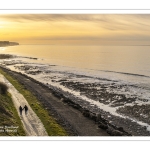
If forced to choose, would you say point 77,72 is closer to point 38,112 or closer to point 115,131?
point 38,112

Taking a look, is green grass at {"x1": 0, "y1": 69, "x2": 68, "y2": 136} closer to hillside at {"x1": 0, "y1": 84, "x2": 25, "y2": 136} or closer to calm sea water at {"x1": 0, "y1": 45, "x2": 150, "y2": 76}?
hillside at {"x1": 0, "y1": 84, "x2": 25, "y2": 136}

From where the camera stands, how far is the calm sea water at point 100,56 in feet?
107

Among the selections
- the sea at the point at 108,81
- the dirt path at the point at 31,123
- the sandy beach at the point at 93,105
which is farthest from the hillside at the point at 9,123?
the sea at the point at 108,81

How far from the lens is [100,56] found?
5628 cm

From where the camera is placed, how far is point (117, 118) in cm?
2384

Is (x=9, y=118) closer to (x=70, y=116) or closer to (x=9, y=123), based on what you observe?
(x=9, y=123)

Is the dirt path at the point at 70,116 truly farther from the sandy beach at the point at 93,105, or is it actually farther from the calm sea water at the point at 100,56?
the calm sea water at the point at 100,56

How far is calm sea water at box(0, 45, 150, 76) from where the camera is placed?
3264 cm

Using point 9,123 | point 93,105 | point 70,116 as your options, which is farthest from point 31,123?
point 93,105

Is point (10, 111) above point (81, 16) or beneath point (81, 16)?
beneath

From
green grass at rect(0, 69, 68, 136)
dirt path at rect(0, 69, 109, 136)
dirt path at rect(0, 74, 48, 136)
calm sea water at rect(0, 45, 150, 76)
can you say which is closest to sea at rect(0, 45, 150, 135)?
calm sea water at rect(0, 45, 150, 76)
